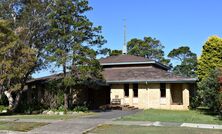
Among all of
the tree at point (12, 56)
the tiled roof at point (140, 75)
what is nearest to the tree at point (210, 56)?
the tiled roof at point (140, 75)

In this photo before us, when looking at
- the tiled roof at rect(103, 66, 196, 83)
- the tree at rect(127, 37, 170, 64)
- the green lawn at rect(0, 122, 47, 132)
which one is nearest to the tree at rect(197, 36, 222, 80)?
the tiled roof at rect(103, 66, 196, 83)

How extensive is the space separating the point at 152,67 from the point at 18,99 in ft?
48.9

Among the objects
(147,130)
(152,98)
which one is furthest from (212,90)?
(152,98)

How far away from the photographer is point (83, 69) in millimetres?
28094

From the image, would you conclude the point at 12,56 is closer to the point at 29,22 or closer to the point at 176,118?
the point at 29,22

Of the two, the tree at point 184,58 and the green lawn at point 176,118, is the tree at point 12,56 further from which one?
the tree at point 184,58

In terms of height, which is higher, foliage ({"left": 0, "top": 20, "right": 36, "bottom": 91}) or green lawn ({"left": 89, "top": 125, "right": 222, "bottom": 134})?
foliage ({"left": 0, "top": 20, "right": 36, "bottom": 91})

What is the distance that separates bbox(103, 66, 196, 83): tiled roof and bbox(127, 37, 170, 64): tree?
33.0 m

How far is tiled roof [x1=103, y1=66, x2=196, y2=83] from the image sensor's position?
1287 inches

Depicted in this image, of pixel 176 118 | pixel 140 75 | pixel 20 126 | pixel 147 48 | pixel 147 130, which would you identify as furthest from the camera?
pixel 147 48

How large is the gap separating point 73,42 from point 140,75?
9.00 meters

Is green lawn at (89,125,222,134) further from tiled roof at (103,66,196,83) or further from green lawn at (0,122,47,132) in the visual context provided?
tiled roof at (103,66,196,83)

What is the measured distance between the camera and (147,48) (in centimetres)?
7488

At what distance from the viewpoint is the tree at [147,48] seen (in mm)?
73425
